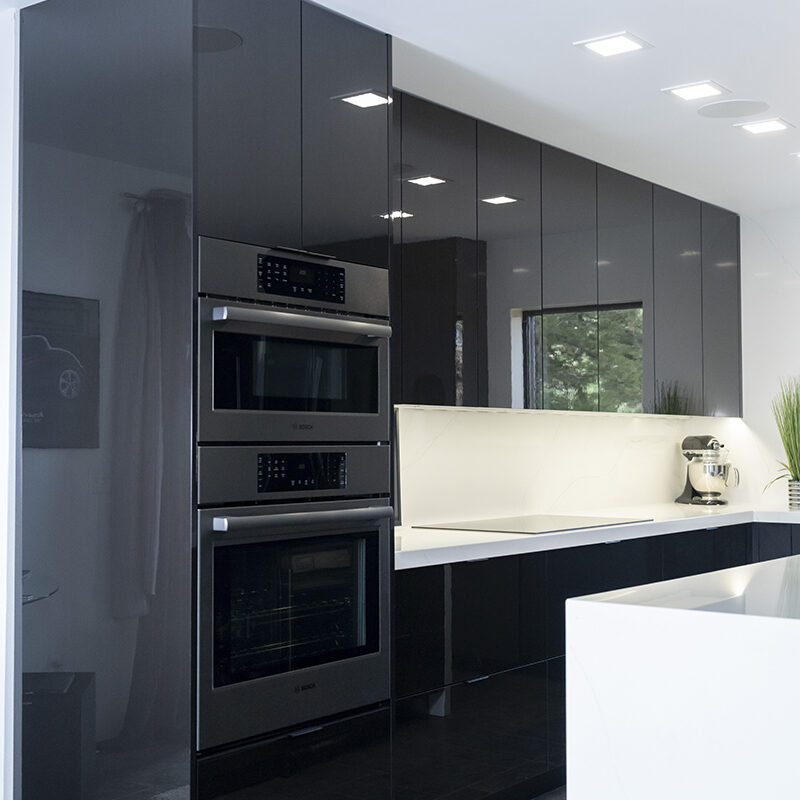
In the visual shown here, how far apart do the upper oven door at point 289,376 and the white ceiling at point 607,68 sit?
937 mm

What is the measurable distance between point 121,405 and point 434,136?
1.70 metres

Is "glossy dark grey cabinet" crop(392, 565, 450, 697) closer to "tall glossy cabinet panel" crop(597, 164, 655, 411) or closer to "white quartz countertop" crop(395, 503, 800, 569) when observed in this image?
"white quartz countertop" crop(395, 503, 800, 569)

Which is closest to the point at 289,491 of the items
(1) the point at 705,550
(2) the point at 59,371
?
(2) the point at 59,371

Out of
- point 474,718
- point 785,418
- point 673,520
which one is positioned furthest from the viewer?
point 785,418

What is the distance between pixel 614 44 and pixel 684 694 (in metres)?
2.35

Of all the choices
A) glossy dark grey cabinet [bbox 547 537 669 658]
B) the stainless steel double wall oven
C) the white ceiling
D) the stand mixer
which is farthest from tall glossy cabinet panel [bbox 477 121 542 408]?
the stand mixer

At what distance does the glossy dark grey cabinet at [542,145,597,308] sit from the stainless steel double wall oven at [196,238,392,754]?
1.52m

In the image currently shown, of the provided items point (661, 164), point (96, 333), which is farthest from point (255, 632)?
point (661, 164)

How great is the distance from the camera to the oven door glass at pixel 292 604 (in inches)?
113

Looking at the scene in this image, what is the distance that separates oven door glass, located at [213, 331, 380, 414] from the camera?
2.90 meters

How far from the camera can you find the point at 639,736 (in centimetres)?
186

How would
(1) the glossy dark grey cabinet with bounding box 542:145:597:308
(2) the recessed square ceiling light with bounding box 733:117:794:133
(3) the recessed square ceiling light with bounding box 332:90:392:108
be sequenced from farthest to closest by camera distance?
1. (1) the glossy dark grey cabinet with bounding box 542:145:597:308
2. (2) the recessed square ceiling light with bounding box 733:117:794:133
3. (3) the recessed square ceiling light with bounding box 332:90:392:108

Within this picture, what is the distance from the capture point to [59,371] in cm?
312

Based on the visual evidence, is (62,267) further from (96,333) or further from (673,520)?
(673,520)
